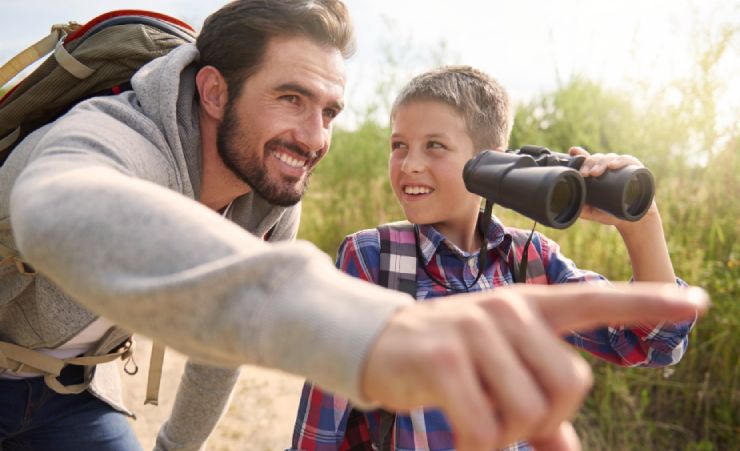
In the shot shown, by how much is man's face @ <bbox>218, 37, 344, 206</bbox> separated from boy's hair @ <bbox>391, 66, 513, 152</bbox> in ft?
0.88

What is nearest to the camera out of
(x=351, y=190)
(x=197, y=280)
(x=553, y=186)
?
(x=197, y=280)

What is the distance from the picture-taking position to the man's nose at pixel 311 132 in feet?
6.68

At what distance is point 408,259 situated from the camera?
1793mm

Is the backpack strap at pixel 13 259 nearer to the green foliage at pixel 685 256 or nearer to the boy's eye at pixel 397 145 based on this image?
the boy's eye at pixel 397 145

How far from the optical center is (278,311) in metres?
0.62

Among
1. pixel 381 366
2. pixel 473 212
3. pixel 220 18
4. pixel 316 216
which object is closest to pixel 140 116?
pixel 220 18

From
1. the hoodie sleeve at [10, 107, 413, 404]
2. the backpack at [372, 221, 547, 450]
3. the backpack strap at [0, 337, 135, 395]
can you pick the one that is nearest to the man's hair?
the backpack at [372, 221, 547, 450]

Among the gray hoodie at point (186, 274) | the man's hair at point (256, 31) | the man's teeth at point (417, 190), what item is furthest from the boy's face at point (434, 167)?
the gray hoodie at point (186, 274)

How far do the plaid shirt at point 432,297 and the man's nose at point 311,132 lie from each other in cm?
39

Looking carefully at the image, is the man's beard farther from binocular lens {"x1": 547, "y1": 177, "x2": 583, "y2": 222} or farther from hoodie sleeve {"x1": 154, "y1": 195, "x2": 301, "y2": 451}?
binocular lens {"x1": 547, "y1": 177, "x2": 583, "y2": 222}

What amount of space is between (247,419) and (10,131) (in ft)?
7.79

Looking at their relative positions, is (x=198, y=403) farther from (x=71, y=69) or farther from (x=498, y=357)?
(x=498, y=357)

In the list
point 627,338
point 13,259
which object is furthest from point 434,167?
point 13,259

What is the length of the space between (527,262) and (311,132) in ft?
2.58
